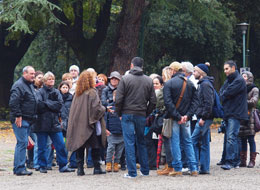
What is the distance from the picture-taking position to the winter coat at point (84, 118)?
9.87m

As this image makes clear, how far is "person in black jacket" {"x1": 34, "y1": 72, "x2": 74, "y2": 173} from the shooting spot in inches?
414

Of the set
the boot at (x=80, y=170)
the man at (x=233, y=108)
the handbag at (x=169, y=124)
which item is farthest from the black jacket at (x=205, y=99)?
the boot at (x=80, y=170)

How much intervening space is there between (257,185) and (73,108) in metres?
3.36

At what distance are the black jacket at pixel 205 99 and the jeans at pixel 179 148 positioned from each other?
383 millimetres

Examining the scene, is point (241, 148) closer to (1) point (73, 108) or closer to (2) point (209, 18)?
(1) point (73, 108)

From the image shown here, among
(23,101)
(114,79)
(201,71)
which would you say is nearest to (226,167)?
(201,71)

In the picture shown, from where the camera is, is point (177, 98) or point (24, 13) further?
point (24, 13)

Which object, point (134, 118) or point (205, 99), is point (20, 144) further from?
point (205, 99)

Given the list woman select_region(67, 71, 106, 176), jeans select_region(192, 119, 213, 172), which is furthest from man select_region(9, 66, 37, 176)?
jeans select_region(192, 119, 213, 172)

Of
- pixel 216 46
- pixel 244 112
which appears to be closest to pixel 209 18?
pixel 216 46

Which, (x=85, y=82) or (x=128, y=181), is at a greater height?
(x=85, y=82)

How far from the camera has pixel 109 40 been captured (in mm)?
30172

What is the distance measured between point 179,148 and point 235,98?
1.66 m

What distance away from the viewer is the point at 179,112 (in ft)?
31.6
